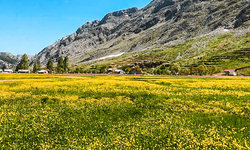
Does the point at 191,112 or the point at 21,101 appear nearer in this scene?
the point at 191,112

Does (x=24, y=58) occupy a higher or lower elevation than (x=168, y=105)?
higher

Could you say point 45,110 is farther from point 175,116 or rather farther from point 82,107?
point 175,116

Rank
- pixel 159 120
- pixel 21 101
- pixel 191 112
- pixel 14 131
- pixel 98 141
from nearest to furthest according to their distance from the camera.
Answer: pixel 98 141 → pixel 14 131 → pixel 159 120 → pixel 191 112 → pixel 21 101

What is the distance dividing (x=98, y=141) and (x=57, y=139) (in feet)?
9.75

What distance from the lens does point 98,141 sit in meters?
10.7

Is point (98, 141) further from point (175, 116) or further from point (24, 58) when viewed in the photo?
point (24, 58)

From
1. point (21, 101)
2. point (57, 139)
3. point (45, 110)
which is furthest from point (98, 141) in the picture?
point (21, 101)

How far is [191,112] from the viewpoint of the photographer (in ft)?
54.1

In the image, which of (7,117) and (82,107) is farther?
(82,107)

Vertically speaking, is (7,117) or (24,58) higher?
(24,58)

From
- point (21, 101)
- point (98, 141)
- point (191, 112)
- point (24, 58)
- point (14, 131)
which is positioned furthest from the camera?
point (24, 58)

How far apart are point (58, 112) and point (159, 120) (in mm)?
9973

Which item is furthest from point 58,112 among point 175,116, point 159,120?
point 175,116

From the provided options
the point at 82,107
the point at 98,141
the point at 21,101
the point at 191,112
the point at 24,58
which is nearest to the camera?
the point at 98,141
